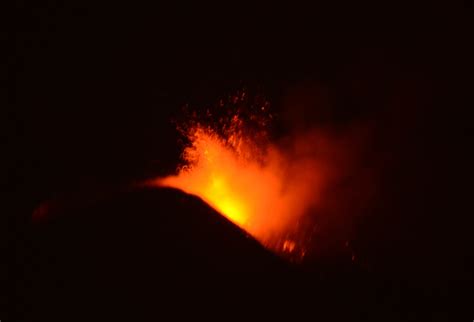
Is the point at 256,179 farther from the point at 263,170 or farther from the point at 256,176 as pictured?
the point at 263,170

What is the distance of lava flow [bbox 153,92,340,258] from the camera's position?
5562mm

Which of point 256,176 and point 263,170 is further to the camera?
point 263,170

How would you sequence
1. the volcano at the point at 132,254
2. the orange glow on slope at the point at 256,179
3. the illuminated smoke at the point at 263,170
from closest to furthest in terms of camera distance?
the volcano at the point at 132,254 < the orange glow on slope at the point at 256,179 < the illuminated smoke at the point at 263,170

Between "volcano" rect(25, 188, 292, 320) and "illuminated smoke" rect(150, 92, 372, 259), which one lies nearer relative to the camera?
"volcano" rect(25, 188, 292, 320)

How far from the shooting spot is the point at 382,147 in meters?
7.22

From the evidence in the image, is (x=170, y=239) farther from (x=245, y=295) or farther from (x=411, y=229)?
(x=411, y=229)

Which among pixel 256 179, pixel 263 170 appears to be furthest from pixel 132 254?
pixel 263 170

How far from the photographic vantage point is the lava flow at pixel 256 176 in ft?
18.2

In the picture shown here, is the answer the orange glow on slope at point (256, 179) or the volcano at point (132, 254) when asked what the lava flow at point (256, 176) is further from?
the volcano at point (132, 254)

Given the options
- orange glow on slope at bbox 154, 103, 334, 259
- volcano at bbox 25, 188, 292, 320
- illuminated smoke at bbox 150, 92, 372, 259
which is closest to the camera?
volcano at bbox 25, 188, 292, 320

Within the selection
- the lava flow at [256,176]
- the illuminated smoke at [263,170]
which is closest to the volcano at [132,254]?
the lava flow at [256,176]

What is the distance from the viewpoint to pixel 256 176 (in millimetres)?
6789

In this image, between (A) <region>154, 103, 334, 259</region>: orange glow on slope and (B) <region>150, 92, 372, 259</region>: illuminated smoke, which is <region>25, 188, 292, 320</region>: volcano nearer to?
(A) <region>154, 103, 334, 259</region>: orange glow on slope

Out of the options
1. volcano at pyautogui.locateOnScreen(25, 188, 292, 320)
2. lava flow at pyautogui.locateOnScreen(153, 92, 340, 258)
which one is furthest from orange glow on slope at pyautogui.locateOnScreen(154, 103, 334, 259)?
volcano at pyautogui.locateOnScreen(25, 188, 292, 320)
